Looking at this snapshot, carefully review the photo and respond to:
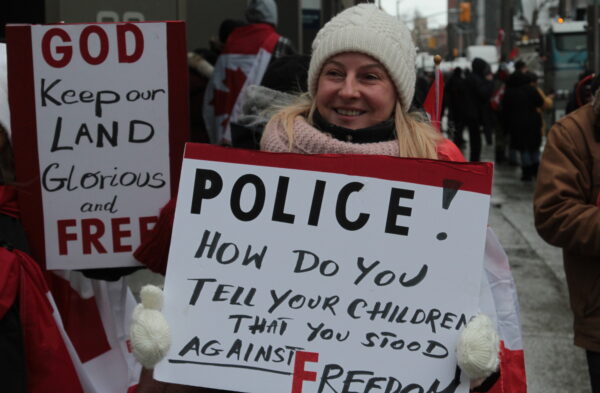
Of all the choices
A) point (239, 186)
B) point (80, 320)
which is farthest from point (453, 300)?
point (80, 320)

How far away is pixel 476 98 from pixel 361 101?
1469 cm

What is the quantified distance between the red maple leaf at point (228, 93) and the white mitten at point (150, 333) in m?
4.85

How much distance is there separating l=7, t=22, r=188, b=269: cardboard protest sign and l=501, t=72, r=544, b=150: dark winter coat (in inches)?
455

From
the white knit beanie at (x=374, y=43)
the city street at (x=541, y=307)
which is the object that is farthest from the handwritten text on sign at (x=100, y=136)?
the city street at (x=541, y=307)

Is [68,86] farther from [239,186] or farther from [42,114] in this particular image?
[239,186]

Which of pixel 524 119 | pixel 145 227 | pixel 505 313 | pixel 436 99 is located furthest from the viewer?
pixel 524 119

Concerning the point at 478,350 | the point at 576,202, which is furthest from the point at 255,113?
the point at 478,350

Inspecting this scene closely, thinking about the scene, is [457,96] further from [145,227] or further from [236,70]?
[145,227]

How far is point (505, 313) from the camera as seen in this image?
7.75 ft

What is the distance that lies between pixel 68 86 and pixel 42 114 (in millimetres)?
121

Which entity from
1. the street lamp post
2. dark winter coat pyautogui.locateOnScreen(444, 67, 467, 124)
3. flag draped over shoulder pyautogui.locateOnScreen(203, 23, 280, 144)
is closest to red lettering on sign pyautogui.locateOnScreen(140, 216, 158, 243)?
flag draped over shoulder pyautogui.locateOnScreen(203, 23, 280, 144)

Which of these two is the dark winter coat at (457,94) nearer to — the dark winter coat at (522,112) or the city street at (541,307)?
the dark winter coat at (522,112)

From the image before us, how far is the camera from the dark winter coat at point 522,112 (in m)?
13.9

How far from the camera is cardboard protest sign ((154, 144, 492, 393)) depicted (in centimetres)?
215
